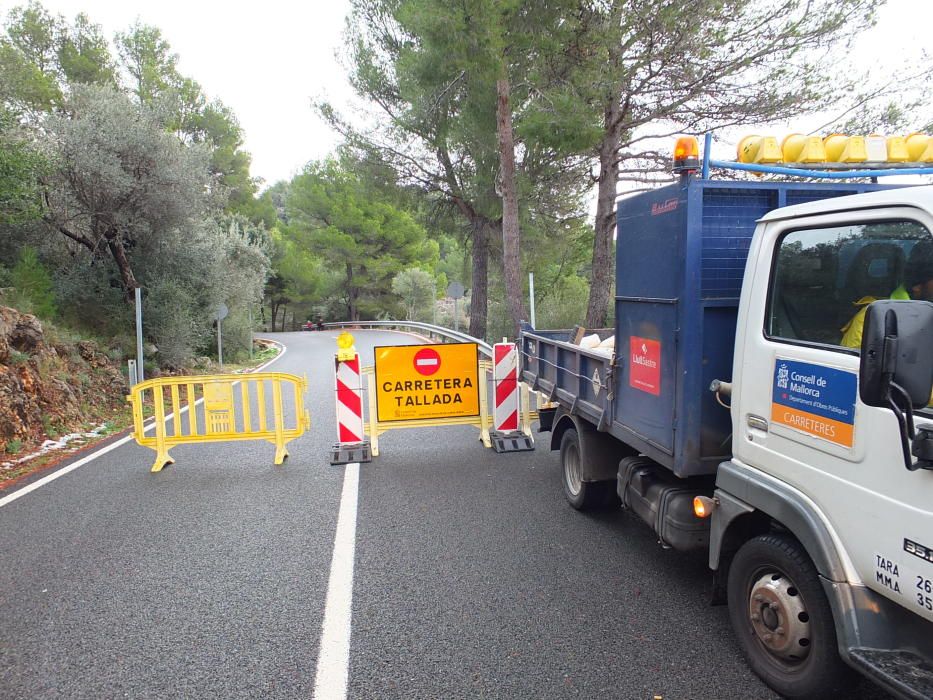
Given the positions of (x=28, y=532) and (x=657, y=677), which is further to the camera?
(x=28, y=532)

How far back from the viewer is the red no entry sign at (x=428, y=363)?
26.1 ft

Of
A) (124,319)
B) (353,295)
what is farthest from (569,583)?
(353,295)

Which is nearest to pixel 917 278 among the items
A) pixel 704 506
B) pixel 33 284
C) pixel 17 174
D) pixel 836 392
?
pixel 836 392

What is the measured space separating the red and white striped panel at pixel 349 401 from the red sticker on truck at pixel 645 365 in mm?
4174

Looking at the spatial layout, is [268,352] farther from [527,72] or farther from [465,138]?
[527,72]

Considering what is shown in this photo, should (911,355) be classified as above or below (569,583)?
above

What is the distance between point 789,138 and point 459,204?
695 inches

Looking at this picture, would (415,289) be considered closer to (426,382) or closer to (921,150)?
(426,382)

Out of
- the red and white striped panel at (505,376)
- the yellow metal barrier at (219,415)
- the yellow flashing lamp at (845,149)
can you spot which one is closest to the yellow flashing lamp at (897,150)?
the yellow flashing lamp at (845,149)

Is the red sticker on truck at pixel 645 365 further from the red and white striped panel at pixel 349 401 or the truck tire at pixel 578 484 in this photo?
the red and white striped panel at pixel 349 401

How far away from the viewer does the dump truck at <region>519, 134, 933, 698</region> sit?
7.61ft

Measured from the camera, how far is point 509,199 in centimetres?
1524

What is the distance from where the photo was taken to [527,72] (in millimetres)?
14352

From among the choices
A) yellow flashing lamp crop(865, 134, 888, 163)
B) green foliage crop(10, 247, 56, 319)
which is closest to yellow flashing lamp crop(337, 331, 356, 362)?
yellow flashing lamp crop(865, 134, 888, 163)
